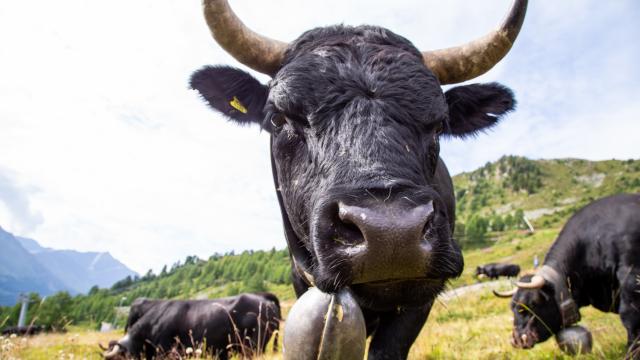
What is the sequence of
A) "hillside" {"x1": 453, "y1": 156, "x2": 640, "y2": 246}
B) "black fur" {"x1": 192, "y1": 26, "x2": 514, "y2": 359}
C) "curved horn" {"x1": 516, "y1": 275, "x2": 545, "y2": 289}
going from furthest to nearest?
"hillside" {"x1": 453, "y1": 156, "x2": 640, "y2": 246} < "curved horn" {"x1": 516, "y1": 275, "x2": 545, "y2": 289} < "black fur" {"x1": 192, "y1": 26, "x2": 514, "y2": 359}

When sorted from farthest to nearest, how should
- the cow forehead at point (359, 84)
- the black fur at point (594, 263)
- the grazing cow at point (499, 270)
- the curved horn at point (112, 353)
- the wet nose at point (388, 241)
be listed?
1. the grazing cow at point (499, 270)
2. the curved horn at point (112, 353)
3. the black fur at point (594, 263)
4. the cow forehead at point (359, 84)
5. the wet nose at point (388, 241)

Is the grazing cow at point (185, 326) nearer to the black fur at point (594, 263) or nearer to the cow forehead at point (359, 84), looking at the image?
the black fur at point (594, 263)

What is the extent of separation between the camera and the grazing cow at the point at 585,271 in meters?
6.21

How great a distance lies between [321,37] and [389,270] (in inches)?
87.3

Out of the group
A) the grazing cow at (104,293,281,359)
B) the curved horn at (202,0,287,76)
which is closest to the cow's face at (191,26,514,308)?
the curved horn at (202,0,287,76)

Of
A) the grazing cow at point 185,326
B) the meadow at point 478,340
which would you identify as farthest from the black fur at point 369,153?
the grazing cow at point 185,326

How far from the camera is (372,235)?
158 centimetres

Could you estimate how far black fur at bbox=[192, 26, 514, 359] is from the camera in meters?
1.70

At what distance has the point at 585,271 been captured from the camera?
7012mm

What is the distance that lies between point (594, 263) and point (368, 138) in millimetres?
6652

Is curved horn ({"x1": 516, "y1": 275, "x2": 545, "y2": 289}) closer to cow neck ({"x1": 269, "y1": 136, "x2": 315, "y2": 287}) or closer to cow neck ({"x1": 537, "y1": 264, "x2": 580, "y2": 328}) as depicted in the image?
cow neck ({"x1": 537, "y1": 264, "x2": 580, "y2": 328})

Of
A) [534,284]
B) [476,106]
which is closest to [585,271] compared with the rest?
[534,284]

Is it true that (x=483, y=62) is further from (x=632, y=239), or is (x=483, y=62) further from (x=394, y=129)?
(x=632, y=239)

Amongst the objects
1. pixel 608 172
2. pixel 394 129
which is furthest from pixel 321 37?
pixel 608 172
